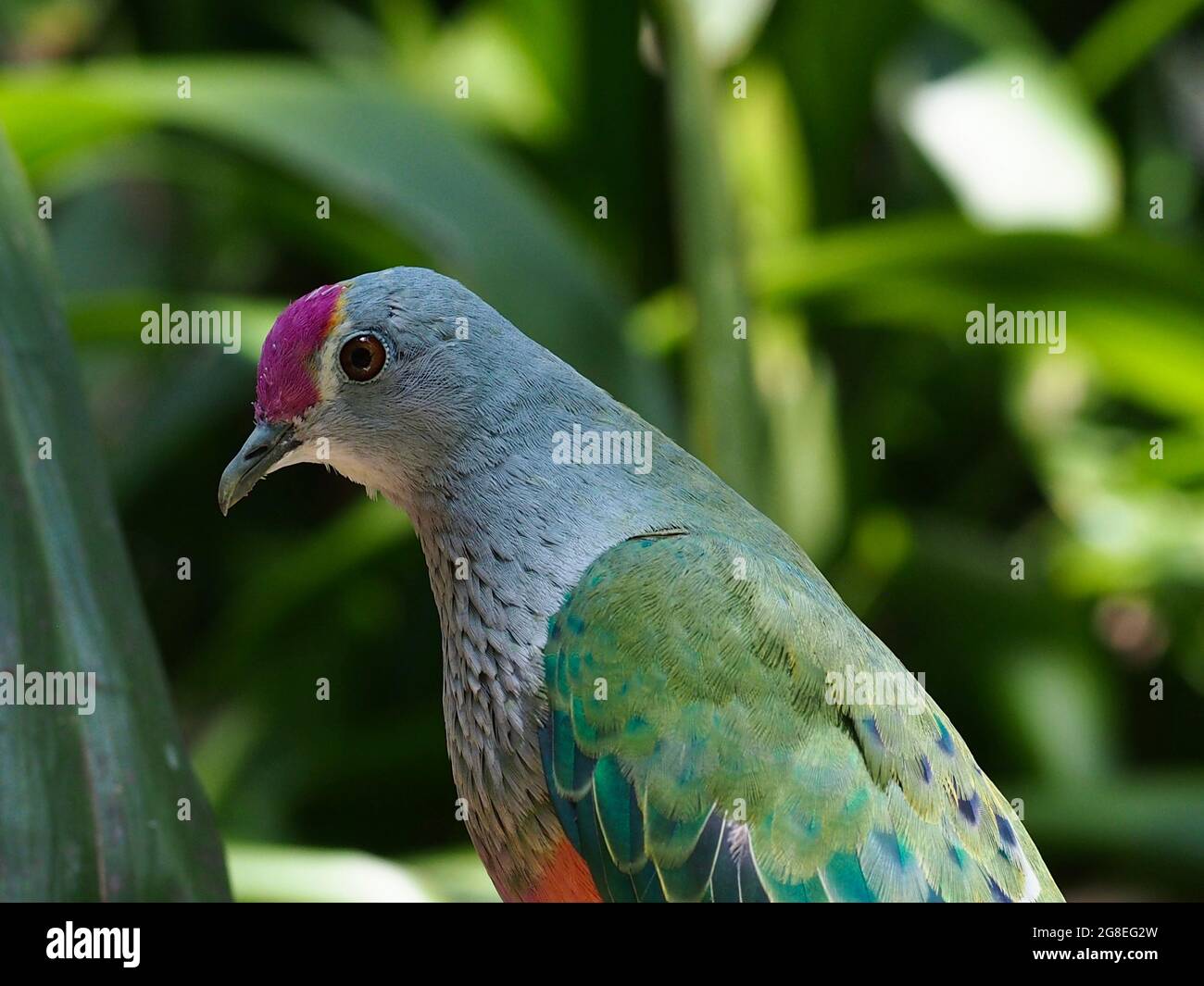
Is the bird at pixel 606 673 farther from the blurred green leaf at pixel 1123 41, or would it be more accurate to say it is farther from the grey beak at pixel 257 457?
the blurred green leaf at pixel 1123 41

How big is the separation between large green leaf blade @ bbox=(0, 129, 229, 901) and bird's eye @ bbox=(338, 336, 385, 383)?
0.24 metres

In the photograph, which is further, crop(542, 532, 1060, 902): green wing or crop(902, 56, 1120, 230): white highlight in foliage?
crop(902, 56, 1120, 230): white highlight in foliage

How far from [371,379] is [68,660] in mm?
310

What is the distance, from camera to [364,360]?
1.08 m

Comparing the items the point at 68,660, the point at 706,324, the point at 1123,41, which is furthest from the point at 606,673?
the point at 1123,41

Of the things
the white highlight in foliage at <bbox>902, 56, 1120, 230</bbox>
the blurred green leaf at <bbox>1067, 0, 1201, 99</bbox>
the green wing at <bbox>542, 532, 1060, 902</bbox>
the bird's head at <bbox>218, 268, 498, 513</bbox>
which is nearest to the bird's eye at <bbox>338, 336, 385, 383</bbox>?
the bird's head at <bbox>218, 268, 498, 513</bbox>

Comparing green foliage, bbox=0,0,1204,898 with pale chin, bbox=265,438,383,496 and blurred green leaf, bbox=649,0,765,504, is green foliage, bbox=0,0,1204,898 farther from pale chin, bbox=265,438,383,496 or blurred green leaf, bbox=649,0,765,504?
pale chin, bbox=265,438,383,496

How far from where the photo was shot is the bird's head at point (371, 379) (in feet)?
3.42

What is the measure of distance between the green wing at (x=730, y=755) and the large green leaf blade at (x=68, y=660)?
290mm

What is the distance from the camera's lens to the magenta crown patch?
1016 mm

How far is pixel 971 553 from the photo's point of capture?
2674 millimetres

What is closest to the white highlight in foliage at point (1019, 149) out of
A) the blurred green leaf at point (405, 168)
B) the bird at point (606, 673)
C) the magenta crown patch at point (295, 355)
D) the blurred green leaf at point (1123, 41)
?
the blurred green leaf at point (1123, 41)
